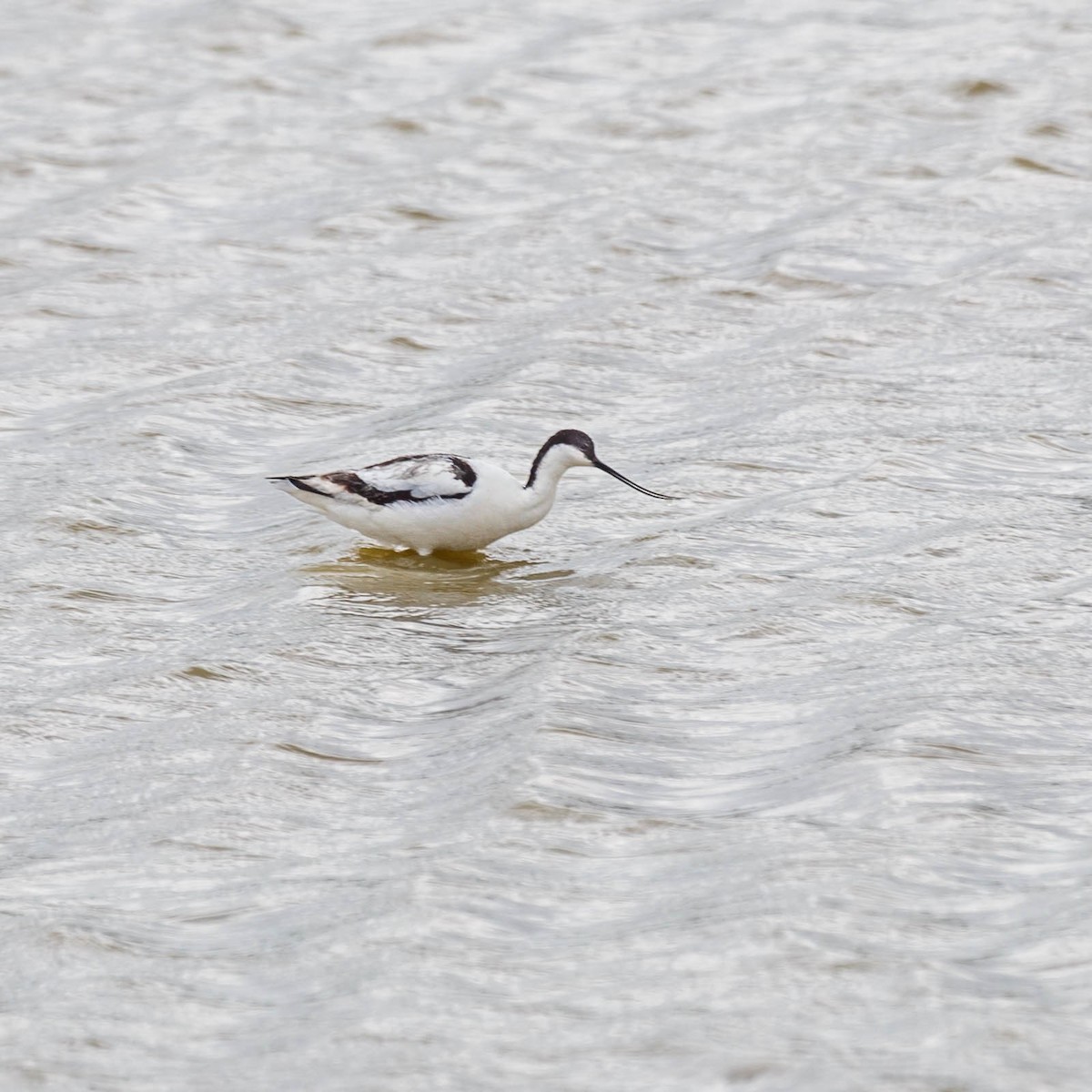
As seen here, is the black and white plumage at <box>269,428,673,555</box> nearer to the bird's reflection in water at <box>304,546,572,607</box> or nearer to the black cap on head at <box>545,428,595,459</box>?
the black cap on head at <box>545,428,595,459</box>

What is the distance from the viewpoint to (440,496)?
9.85 m

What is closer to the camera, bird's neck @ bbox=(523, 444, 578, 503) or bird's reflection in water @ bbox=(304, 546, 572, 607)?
bird's reflection in water @ bbox=(304, 546, 572, 607)

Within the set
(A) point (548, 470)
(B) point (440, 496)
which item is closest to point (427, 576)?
(B) point (440, 496)

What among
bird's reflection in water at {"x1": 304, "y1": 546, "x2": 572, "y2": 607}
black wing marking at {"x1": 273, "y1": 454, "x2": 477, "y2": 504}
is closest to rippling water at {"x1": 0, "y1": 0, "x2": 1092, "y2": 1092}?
bird's reflection in water at {"x1": 304, "y1": 546, "x2": 572, "y2": 607}

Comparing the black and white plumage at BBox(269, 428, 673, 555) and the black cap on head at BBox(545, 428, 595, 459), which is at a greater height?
the black cap on head at BBox(545, 428, 595, 459)

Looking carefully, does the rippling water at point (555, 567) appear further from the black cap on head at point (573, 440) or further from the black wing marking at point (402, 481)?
the black cap on head at point (573, 440)

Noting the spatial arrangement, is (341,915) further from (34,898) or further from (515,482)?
(515,482)

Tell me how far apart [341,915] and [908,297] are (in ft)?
27.6

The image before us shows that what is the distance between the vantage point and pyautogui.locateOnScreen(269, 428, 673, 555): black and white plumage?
9852 mm

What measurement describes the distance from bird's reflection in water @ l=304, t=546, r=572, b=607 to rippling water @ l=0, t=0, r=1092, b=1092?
0.13 ft

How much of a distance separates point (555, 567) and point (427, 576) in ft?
1.99

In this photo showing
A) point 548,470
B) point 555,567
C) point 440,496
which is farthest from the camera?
point 555,567

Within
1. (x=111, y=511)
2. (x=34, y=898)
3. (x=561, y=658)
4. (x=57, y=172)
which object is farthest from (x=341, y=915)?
(x=57, y=172)

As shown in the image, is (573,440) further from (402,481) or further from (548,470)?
(402,481)
